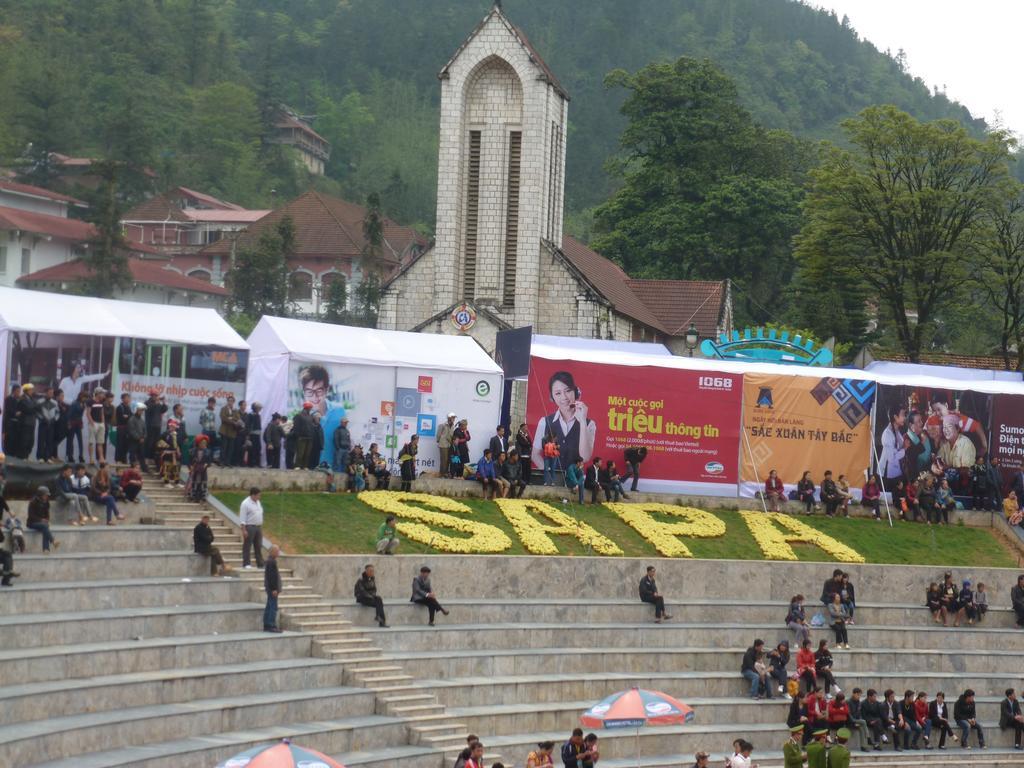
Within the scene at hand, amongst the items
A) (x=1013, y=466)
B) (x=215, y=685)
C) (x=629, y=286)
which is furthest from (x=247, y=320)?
(x=215, y=685)

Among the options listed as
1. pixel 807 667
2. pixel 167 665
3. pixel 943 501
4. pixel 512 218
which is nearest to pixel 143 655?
pixel 167 665

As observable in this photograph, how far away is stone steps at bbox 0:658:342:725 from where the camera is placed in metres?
20.0

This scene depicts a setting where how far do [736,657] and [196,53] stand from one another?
14443 cm

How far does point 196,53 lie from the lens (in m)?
164

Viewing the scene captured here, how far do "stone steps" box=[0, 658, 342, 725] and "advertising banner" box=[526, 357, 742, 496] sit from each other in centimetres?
1379

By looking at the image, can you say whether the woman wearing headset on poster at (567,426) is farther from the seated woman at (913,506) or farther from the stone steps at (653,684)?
the stone steps at (653,684)

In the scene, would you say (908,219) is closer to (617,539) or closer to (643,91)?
(617,539)

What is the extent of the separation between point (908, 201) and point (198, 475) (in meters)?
32.8

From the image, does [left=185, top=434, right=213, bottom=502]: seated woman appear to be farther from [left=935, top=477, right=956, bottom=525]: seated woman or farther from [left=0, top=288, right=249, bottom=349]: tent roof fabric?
[left=935, top=477, right=956, bottom=525]: seated woman

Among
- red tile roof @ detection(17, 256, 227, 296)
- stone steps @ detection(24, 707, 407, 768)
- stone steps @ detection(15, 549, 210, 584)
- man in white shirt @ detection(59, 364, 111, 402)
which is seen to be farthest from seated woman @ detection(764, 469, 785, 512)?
red tile roof @ detection(17, 256, 227, 296)

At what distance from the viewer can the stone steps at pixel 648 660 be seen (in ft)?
89.5

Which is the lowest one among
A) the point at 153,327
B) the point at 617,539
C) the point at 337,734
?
the point at 337,734

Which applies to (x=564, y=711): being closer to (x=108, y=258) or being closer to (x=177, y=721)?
(x=177, y=721)

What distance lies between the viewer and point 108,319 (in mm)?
30094
